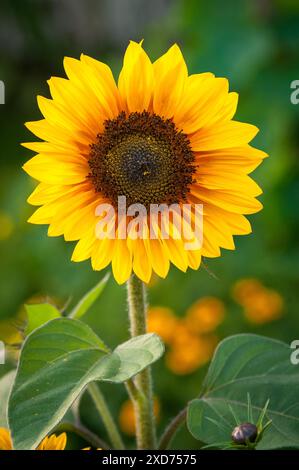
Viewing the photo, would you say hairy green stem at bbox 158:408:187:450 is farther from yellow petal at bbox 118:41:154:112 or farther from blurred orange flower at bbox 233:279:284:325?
blurred orange flower at bbox 233:279:284:325

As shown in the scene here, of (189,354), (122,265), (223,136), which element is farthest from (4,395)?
(189,354)

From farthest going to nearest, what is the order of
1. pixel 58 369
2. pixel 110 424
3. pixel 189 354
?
pixel 189 354 → pixel 110 424 → pixel 58 369

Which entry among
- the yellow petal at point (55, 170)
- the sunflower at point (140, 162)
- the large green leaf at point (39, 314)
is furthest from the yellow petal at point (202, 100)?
the large green leaf at point (39, 314)

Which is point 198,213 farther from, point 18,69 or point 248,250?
point 18,69

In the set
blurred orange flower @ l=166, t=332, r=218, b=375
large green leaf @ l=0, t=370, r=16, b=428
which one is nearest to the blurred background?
blurred orange flower @ l=166, t=332, r=218, b=375

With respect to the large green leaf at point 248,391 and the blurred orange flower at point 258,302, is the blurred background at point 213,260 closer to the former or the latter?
the blurred orange flower at point 258,302

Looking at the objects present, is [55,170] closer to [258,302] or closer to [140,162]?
[140,162]
